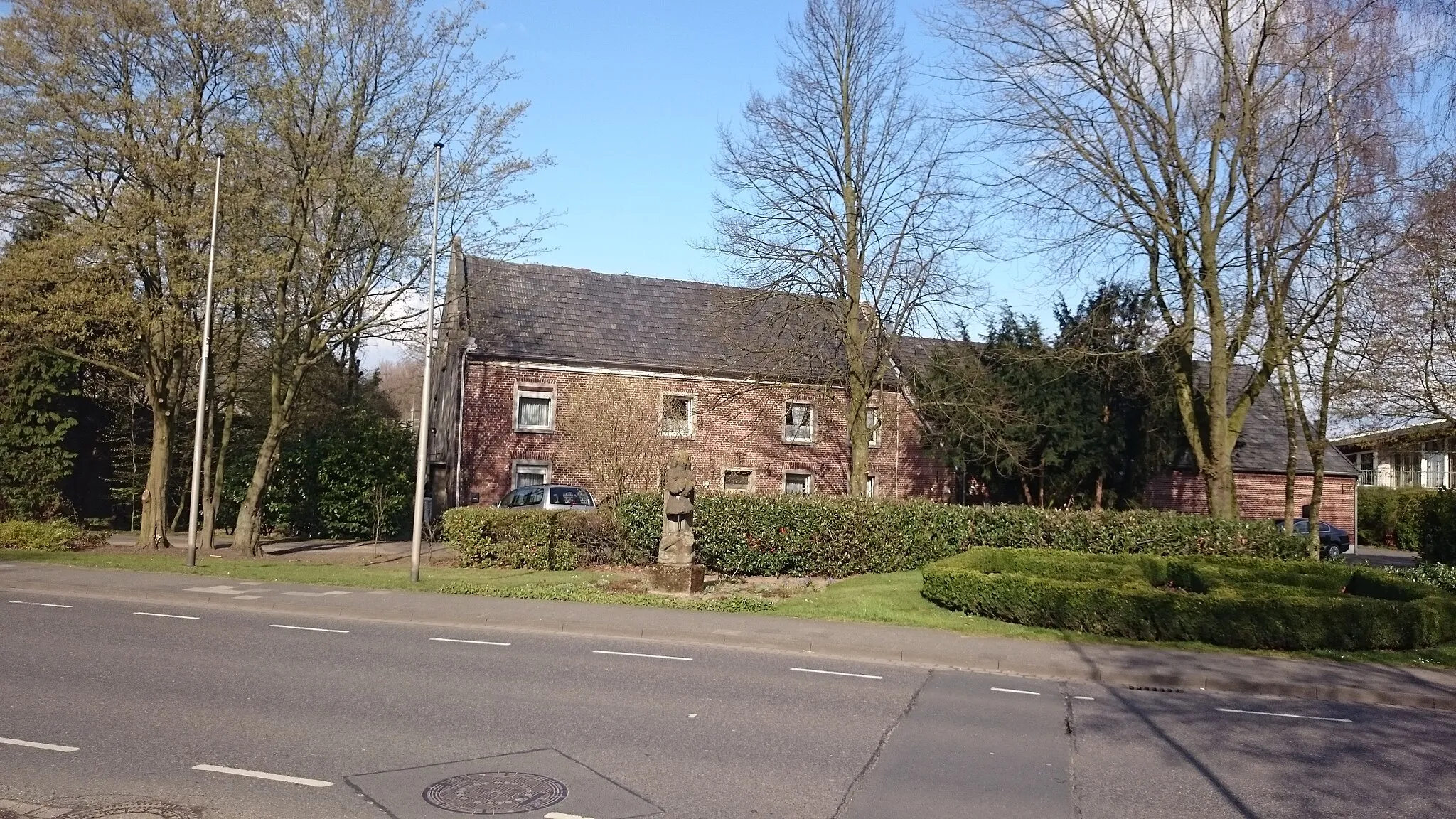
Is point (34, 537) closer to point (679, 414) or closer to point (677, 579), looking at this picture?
point (677, 579)

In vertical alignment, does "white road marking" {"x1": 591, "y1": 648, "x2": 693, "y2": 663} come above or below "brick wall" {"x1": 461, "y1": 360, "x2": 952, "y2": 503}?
below

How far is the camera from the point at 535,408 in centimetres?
3272

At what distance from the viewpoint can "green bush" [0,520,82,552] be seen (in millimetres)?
25000

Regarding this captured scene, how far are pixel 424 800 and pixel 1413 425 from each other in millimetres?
27212

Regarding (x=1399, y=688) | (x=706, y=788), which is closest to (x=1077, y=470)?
(x=1399, y=688)

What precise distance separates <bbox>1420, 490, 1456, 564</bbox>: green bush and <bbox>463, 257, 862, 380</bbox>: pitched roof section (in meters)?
14.2

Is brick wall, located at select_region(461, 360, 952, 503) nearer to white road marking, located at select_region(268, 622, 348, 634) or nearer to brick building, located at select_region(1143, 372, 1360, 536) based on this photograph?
brick building, located at select_region(1143, 372, 1360, 536)

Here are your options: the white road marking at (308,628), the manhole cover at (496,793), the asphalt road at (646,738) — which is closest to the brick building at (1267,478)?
the asphalt road at (646,738)

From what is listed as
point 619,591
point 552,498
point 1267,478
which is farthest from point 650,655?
point 1267,478

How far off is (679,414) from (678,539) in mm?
15090

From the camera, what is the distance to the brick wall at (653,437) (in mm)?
29484

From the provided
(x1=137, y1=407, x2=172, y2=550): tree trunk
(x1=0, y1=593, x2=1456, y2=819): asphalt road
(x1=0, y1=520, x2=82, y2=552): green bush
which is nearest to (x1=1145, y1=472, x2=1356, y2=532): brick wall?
(x1=0, y1=593, x2=1456, y2=819): asphalt road

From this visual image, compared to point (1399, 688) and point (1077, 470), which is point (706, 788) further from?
point (1077, 470)

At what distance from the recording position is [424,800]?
6.68m
